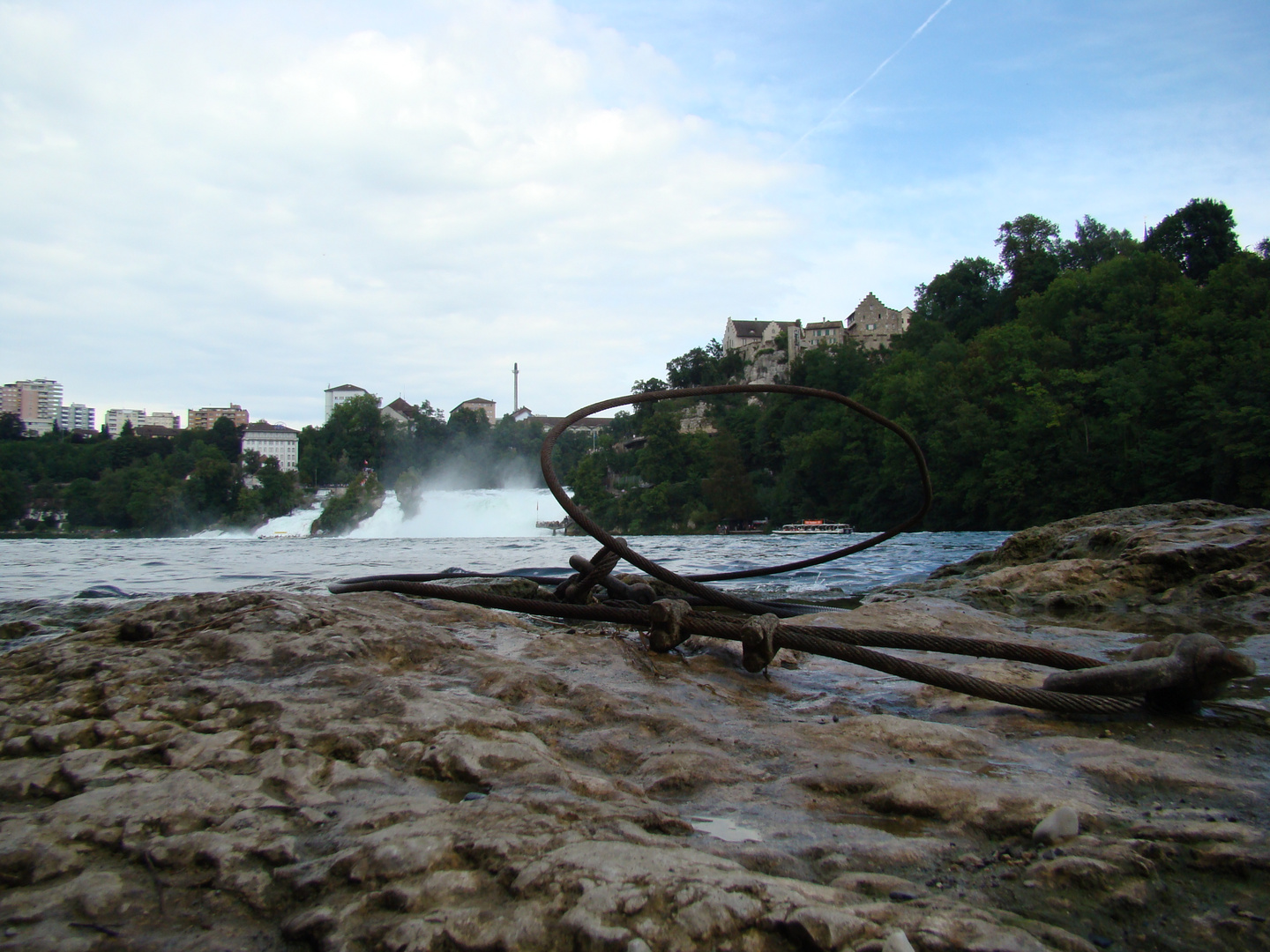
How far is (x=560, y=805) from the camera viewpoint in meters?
1.60

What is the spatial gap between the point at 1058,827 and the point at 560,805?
42.3 inches

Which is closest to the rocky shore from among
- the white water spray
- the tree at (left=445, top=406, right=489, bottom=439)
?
the white water spray

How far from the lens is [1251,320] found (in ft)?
109

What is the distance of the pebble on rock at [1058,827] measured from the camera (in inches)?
61.0

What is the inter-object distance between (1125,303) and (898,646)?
168 ft

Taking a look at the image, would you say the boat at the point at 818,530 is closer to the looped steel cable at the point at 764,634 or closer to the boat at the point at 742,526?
the boat at the point at 742,526

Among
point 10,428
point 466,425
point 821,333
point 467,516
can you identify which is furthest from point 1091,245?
point 10,428

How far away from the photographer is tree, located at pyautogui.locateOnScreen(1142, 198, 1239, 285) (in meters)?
54.8

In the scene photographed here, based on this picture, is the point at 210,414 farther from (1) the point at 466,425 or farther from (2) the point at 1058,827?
(2) the point at 1058,827

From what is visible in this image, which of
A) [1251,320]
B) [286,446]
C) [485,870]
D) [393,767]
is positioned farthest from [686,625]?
[286,446]

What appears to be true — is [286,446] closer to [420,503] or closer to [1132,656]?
[420,503]

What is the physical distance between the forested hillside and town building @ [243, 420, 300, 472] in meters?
88.5

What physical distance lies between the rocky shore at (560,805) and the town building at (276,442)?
154 m

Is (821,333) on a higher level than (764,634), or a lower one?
higher
